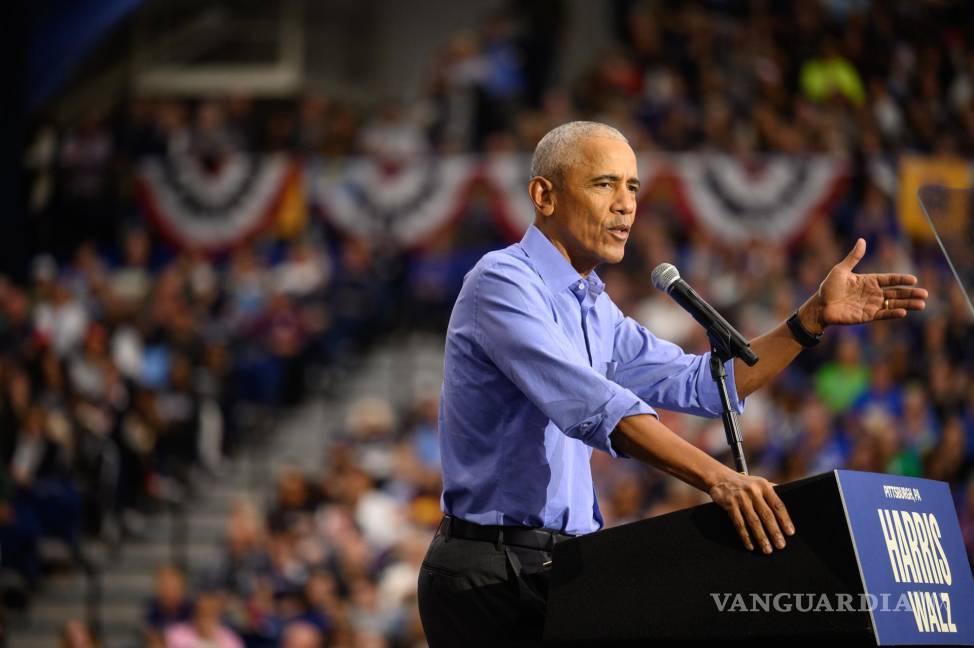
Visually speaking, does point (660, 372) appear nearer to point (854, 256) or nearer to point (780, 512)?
point (854, 256)

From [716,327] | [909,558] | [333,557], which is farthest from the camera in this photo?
[333,557]

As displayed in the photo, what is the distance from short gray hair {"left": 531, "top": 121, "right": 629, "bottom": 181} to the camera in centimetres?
288

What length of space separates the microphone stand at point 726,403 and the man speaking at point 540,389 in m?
0.13

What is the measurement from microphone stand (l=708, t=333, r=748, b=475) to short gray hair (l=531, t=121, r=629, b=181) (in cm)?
46

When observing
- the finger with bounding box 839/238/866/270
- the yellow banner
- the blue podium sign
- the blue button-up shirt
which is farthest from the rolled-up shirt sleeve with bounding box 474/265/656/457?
the yellow banner

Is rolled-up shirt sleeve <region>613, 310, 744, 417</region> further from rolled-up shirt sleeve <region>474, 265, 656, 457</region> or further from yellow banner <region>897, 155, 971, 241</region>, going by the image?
yellow banner <region>897, 155, 971, 241</region>

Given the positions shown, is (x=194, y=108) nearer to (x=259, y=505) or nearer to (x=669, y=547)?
(x=259, y=505)

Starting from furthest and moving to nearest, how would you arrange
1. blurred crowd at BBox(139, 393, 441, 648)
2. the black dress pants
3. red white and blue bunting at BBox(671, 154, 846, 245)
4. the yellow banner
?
red white and blue bunting at BBox(671, 154, 846, 245), the yellow banner, blurred crowd at BBox(139, 393, 441, 648), the black dress pants

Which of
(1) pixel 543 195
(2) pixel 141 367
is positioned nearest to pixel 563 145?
(1) pixel 543 195

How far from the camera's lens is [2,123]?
44.3ft

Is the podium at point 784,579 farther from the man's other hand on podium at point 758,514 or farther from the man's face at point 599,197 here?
the man's face at point 599,197

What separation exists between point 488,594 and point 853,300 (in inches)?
37.8

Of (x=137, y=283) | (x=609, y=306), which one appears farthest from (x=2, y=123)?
(x=609, y=306)

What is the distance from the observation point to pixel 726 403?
2.67 m
